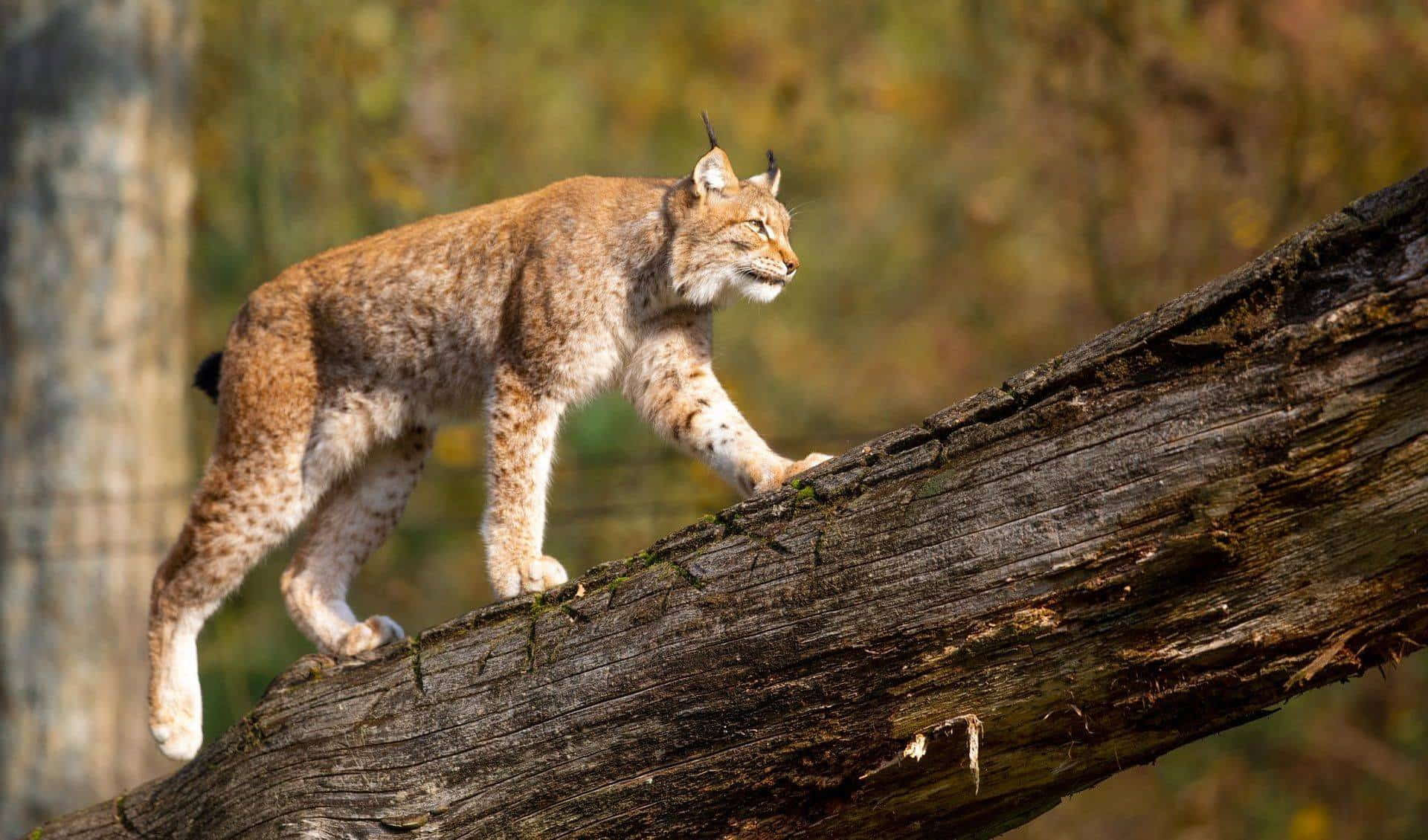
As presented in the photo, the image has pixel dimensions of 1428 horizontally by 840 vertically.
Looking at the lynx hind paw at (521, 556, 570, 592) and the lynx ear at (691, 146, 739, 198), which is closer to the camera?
the lynx hind paw at (521, 556, 570, 592)

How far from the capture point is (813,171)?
15820 millimetres

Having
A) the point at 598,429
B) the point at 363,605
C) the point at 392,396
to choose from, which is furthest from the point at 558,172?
the point at 392,396

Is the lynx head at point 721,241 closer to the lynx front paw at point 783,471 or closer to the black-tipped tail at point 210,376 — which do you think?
the lynx front paw at point 783,471

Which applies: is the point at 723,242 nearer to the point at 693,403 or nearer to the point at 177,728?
the point at 693,403

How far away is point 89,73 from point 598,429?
5.45 metres

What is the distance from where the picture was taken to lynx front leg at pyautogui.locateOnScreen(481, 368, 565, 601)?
4648 mm

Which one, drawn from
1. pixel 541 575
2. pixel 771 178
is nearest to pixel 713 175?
pixel 771 178

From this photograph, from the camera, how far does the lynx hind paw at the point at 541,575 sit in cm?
459

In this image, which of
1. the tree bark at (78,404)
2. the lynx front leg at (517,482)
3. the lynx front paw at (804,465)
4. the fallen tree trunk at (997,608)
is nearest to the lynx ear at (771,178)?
the lynx front leg at (517,482)

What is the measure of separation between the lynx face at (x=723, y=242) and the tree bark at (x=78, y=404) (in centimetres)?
470

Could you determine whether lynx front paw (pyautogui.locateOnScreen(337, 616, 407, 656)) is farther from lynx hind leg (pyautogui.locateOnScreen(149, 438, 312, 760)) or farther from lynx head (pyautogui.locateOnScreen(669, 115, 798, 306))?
lynx head (pyautogui.locateOnScreen(669, 115, 798, 306))

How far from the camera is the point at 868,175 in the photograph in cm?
1652

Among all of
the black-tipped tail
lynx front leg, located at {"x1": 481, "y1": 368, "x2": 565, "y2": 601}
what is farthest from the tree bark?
lynx front leg, located at {"x1": 481, "y1": 368, "x2": 565, "y2": 601}

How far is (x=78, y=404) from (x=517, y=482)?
4681 millimetres
